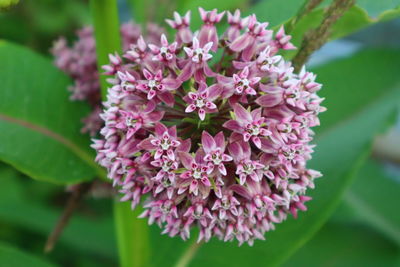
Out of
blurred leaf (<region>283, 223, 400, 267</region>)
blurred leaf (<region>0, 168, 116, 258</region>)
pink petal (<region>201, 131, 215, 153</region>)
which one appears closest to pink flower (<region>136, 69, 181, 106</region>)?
pink petal (<region>201, 131, 215, 153</region>)

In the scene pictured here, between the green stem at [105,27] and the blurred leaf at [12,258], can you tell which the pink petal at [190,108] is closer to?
the green stem at [105,27]

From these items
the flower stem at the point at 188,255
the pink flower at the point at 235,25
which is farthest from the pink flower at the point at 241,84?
the flower stem at the point at 188,255

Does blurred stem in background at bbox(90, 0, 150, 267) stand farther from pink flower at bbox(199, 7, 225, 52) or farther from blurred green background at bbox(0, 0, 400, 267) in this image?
pink flower at bbox(199, 7, 225, 52)

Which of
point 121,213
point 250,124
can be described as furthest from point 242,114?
point 121,213

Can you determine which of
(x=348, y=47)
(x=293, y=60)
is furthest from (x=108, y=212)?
(x=348, y=47)

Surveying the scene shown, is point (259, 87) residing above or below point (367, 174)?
below

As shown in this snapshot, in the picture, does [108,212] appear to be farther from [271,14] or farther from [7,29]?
[271,14]
